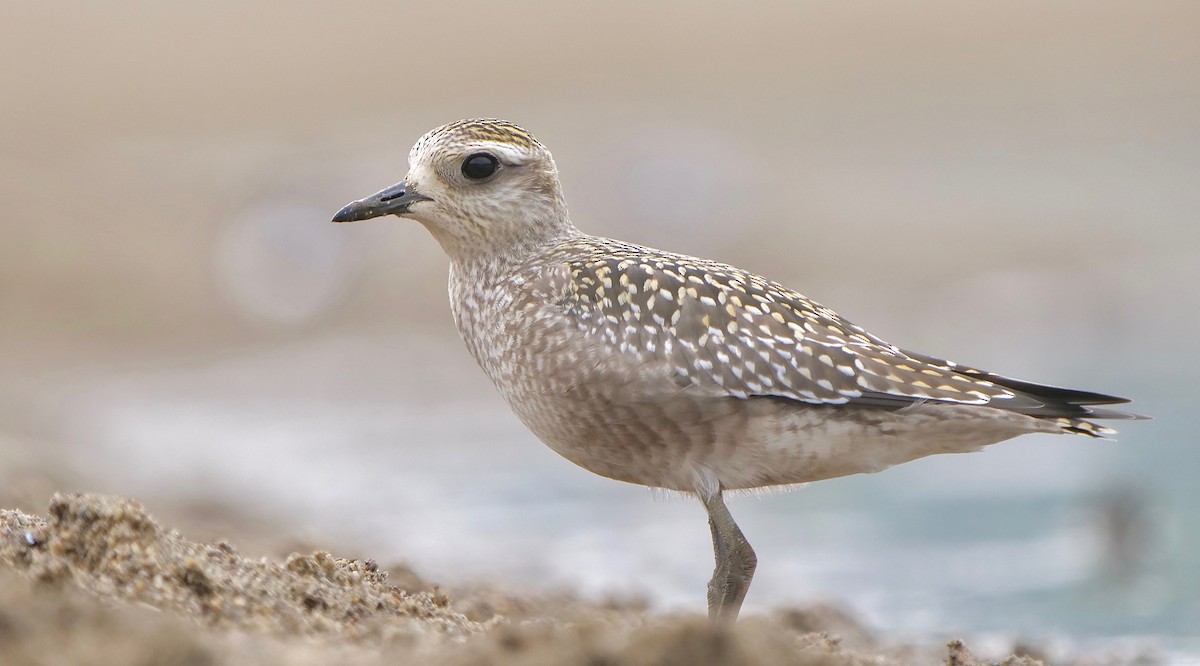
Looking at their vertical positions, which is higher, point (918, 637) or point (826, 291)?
point (826, 291)

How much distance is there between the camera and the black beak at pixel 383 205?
7.19 meters

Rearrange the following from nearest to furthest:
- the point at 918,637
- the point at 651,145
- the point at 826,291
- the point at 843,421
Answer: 1. the point at 843,421
2. the point at 918,637
3. the point at 826,291
4. the point at 651,145

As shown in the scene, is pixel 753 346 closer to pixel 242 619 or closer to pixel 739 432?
pixel 739 432

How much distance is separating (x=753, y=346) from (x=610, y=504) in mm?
8084

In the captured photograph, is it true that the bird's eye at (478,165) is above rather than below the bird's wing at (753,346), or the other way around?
above

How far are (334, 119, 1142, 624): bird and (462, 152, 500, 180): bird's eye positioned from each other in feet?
1.85

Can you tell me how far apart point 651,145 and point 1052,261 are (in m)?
7.73

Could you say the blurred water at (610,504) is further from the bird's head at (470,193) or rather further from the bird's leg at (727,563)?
the bird's head at (470,193)

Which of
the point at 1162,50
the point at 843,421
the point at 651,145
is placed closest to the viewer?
the point at 843,421

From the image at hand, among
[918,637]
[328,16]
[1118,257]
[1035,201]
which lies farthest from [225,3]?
[918,637]

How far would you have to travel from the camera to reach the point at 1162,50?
42.7m

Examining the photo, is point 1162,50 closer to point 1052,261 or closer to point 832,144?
point 832,144

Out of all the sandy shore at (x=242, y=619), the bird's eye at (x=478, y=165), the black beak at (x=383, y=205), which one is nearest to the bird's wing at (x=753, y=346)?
the bird's eye at (x=478, y=165)

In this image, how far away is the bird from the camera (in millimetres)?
6488
